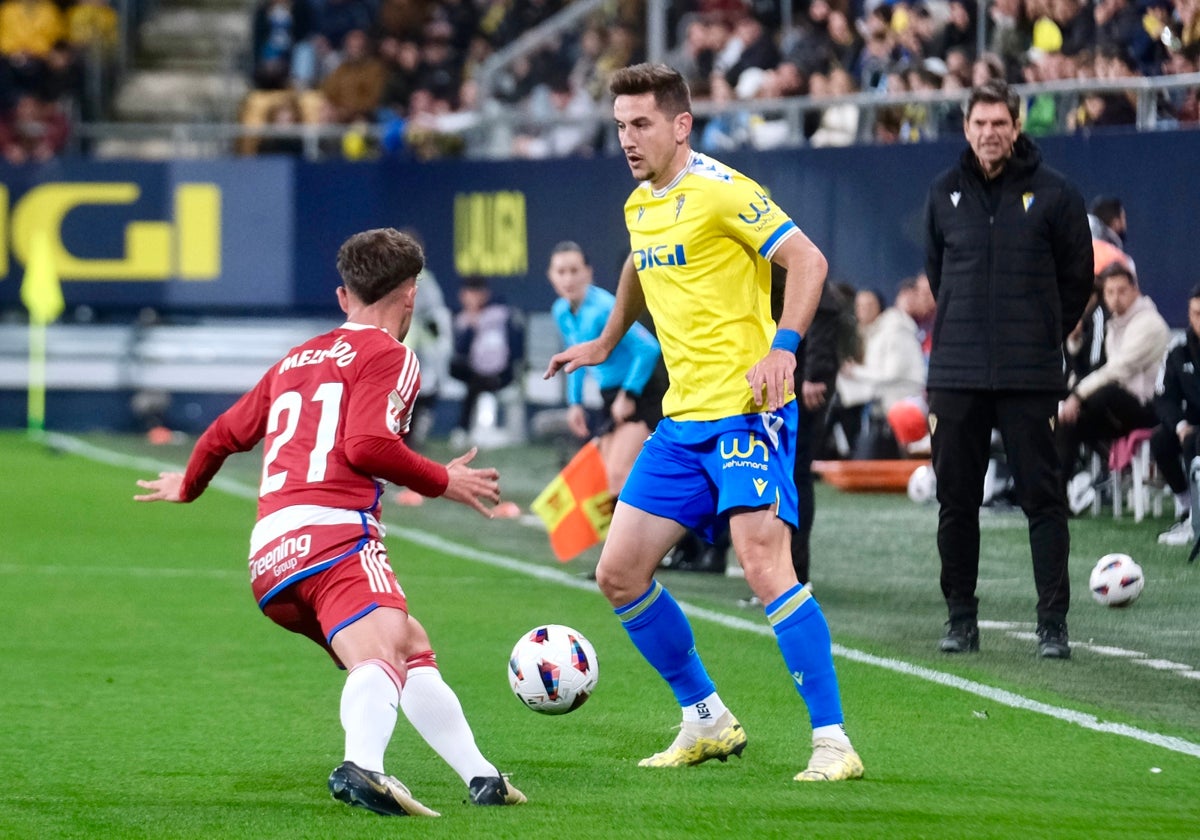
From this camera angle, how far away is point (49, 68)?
25.0 metres

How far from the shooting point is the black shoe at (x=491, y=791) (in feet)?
17.2

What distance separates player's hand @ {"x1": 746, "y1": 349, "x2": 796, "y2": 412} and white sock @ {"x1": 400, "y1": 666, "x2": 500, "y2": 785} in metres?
1.19

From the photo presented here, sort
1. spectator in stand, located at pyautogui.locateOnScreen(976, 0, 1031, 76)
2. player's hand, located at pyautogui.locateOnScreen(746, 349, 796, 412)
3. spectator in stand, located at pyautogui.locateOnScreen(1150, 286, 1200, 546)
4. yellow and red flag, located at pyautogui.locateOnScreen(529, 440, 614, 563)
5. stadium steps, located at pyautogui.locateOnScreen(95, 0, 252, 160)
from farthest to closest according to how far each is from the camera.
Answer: stadium steps, located at pyautogui.locateOnScreen(95, 0, 252, 160) < spectator in stand, located at pyautogui.locateOnScreen(976, 0, 1031, 76) < spectator in stand, located at pyautogui.locateOnScreen(1150, 286, 1200, 546) < yellow and red flag, located at pyautogui.locateOnScreen(529, 440, 614, 563) < player's hand, located at pyautogui.locateOnScreen(746, 349, 796, 412)

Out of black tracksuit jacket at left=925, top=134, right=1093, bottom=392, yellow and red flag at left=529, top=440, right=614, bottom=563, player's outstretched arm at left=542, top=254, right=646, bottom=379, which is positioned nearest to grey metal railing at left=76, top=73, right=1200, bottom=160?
yellow and red flag at left=529, top=440, right=614, bottom=563

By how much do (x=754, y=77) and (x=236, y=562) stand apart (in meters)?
9.08

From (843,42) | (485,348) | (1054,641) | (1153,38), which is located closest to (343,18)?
(485,348)

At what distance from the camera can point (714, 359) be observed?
19.2 feet

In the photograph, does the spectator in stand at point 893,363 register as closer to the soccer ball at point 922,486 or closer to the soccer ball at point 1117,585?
the soccer ball at point 922,486

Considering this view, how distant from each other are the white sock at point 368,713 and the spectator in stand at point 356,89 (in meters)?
19.9

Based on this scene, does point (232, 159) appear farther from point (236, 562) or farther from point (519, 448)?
point (236, 562)

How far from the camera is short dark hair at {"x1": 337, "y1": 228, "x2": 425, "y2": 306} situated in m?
5.41

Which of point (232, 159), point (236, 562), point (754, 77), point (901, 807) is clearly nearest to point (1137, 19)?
point (754, 77)

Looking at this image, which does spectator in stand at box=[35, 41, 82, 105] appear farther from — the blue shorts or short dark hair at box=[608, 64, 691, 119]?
the blue shorts

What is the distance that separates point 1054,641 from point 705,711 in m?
2.54
